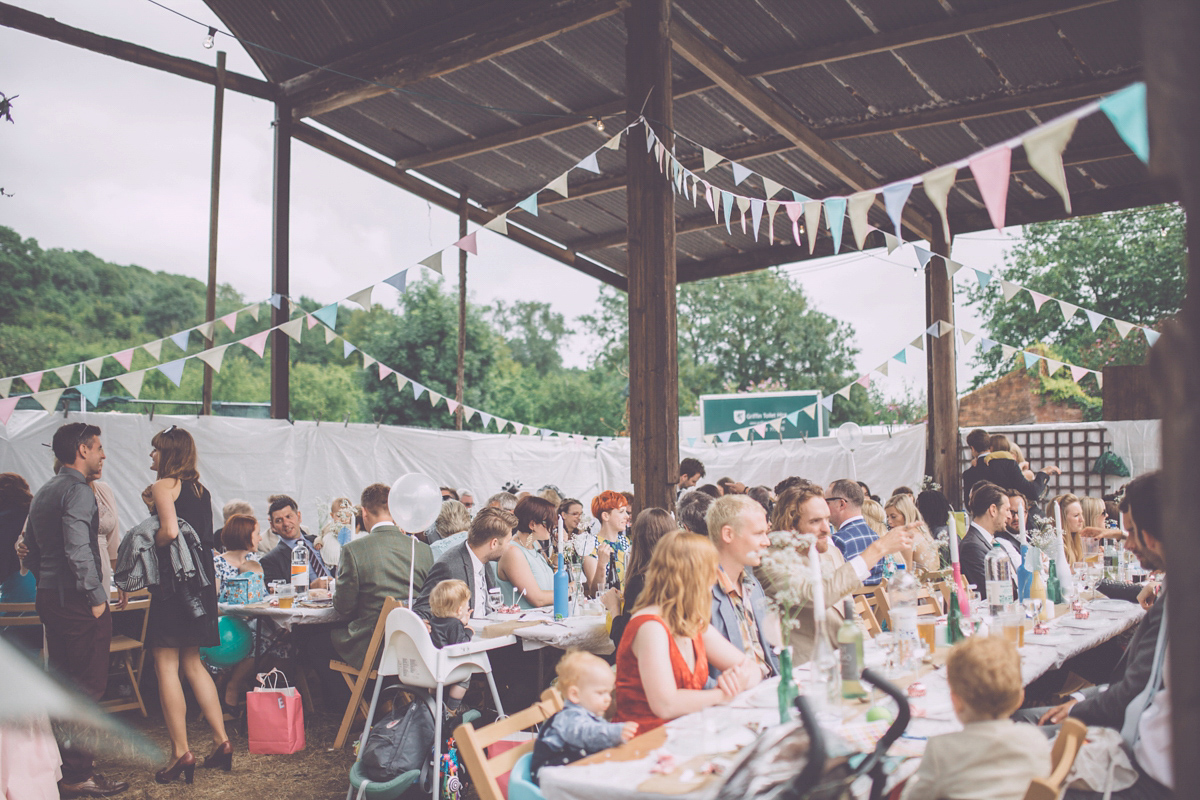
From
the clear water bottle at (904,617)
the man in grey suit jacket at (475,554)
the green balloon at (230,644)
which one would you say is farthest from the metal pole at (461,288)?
the clear water bottle at (904,617)

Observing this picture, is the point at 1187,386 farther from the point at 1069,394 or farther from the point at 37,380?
the point at 1069,394

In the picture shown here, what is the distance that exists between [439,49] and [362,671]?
493 cm

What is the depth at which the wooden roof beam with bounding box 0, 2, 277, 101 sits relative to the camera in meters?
Answer: 6.34

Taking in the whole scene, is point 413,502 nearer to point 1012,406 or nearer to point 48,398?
point 48,398

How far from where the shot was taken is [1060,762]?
1.85 meters

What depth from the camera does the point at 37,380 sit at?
6535mm

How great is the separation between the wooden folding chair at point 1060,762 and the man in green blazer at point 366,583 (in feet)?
10.7

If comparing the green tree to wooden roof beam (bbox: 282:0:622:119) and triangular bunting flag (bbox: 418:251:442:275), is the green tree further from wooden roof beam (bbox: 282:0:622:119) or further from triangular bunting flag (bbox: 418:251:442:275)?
triangular bunting flag (bbox: 418:251:442:275)

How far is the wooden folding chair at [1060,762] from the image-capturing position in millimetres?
1688

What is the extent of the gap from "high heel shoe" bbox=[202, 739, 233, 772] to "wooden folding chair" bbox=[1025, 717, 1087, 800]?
150 inches

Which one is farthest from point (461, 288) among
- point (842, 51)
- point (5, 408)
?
point (842, 51)

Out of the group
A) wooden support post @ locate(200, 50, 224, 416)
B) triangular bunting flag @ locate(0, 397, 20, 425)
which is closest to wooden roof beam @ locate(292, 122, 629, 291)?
wooden support post @ locate(200, 50, 224, 416)

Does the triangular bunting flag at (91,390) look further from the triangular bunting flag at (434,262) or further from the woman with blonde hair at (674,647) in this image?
the woman with blonde hair at (674,647)

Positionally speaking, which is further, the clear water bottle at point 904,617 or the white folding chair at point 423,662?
the white folding chair at point 423,662
